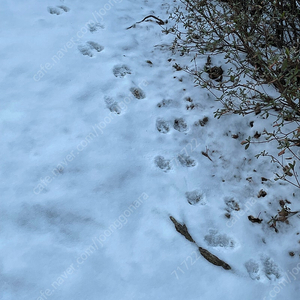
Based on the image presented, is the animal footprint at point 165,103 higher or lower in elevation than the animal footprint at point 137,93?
higher

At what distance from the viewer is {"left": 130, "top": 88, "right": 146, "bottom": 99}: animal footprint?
2719mm

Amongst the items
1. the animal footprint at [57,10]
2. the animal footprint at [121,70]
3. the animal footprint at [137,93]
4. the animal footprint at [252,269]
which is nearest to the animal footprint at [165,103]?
the animal footprint at [137,93]

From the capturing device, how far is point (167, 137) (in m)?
2.46

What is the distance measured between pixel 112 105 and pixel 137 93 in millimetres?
308

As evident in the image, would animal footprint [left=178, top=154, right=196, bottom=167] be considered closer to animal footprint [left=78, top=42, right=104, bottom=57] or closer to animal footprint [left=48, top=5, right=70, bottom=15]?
animal footprint [left=78, top=42, right=104, bottom=57]

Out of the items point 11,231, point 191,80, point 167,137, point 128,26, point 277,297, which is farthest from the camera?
point 128,26

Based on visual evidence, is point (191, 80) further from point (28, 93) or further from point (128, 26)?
point (28, 93)

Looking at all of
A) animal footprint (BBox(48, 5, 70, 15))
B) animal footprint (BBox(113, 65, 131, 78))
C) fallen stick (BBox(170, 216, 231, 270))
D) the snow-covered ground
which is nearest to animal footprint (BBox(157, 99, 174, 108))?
the snow-covered ground

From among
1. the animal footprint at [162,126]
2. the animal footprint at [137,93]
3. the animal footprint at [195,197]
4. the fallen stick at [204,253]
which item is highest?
the animal footprint at [137,93]

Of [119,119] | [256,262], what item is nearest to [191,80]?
[119,119]

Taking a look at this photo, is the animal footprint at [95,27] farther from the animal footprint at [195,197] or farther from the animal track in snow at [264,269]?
the animal track in snow at [264,269]

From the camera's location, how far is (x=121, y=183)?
6.96 ft

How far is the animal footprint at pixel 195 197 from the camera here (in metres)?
2.11

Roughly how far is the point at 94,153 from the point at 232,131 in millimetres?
1247
